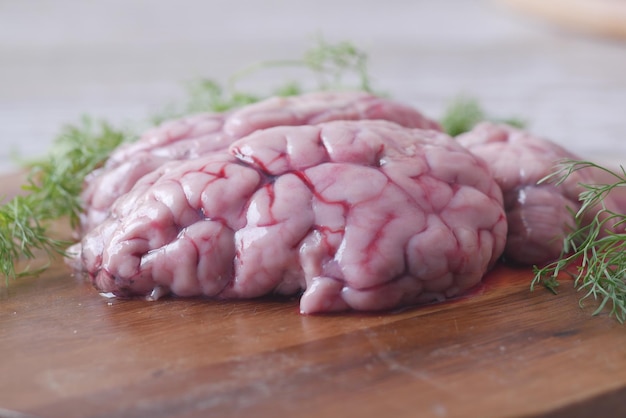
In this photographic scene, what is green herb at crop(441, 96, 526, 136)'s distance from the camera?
460cm

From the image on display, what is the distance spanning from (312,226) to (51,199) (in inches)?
52.2

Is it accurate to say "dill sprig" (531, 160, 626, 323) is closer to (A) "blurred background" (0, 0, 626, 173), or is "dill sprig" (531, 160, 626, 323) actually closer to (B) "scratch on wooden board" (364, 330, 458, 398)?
(B) "scratch on wooden board" (364, 330, 458, 398)

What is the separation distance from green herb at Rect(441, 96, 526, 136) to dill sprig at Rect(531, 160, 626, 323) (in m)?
1.45

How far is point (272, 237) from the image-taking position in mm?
2701

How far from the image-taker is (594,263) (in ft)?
8.99

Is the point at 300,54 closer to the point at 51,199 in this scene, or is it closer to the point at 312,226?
the point at 51,199

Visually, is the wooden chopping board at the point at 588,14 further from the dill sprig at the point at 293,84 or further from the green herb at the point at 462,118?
the dill sprig at the point at 293,84

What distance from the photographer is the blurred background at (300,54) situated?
720 cm

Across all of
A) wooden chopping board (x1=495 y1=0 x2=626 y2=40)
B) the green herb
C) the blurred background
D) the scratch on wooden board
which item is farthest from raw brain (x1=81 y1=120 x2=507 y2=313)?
wooden chopping board (x1=495 y1=0 x2=626 y2=40)

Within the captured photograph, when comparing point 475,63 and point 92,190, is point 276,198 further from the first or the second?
point 475,63

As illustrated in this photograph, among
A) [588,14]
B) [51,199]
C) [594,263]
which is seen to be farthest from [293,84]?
[588,14]

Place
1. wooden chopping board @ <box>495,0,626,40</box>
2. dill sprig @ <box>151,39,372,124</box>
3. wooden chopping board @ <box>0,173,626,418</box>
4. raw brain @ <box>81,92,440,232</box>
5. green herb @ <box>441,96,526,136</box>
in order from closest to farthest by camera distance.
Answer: wooden chopping board @ <box>0,173,626,418</box>
raw brain @ <box>81,92,440,232</box>
dill sprig @ <box>151,39,372,124</box>
green herb @ <box>441,96,526,136</box>
wooden chopping board @ <box>495,0,626,40</box>

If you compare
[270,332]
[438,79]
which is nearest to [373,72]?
[438,79]

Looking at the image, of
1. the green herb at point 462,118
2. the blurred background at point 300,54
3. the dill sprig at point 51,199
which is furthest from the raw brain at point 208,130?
the blurred background at point 300,54
